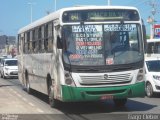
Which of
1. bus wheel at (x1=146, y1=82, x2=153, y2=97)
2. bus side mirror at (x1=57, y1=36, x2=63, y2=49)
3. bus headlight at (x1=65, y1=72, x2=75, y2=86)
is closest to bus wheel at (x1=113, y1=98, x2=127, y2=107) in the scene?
bus headlight at (x1=65, y1=72, x2=75, y2=86)

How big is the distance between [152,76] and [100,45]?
20.5 feet

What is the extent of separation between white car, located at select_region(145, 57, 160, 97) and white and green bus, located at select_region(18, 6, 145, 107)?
5297 millimetres

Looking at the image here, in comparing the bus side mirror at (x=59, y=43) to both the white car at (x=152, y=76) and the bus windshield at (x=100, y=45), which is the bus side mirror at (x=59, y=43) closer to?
the bus windshield at (x=100, y=45)

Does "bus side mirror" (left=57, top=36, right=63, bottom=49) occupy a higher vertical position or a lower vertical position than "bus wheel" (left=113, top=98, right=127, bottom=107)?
higher

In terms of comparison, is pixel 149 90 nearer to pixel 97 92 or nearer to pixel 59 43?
pixel 97 92

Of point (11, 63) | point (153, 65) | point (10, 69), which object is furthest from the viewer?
point (11, 63)

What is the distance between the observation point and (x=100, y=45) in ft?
45.1

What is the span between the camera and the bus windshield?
1360 cm

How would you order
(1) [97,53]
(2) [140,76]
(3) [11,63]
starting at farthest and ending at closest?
(3) [11,63], (2) [140,76], (1) [97,53]

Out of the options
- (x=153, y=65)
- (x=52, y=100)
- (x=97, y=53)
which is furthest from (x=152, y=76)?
(x=97, y=53)

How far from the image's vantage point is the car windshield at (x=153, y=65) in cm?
2000

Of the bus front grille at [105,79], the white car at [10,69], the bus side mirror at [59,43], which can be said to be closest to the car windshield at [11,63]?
the white car at [10,69]

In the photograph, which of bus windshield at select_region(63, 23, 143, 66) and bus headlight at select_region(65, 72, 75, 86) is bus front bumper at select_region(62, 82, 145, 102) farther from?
bus windshield at select_region(63, 23, 143, 66)

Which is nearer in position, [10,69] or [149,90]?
[149,90]
